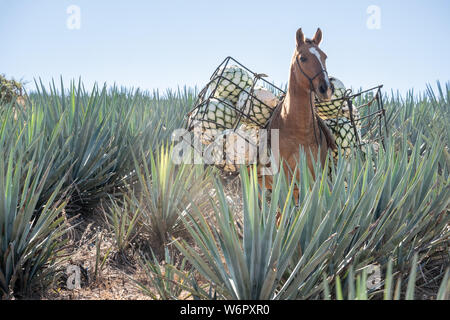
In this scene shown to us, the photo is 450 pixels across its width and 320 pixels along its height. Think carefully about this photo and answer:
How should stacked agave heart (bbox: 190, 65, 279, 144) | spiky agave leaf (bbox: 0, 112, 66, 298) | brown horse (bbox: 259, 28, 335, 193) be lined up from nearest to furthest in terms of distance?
1. spiky agave leaf (bbox: 0, 112, 66, 298)
2. brown horse (bbox: 259, 28, 335, 193)
3. stacked agave heart (bbox: 190, 65, 279, 144)

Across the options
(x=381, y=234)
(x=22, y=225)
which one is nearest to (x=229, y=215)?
(x=381, y=234)

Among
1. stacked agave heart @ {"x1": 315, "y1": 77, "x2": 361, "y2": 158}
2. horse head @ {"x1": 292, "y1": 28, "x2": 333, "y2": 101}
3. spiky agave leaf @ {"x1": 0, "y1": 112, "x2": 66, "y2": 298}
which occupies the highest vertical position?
horse head @ {"x1": 292, "y1": 28, "x2": 333, "y2": 101}

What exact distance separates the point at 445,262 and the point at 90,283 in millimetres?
1688

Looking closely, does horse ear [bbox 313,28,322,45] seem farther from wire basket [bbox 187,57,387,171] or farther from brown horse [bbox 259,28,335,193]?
wire basket [bbox 187,57,387,171]

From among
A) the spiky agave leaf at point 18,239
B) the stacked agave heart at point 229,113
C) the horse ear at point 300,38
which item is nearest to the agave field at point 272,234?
the spiky agave leaf at point 18,239

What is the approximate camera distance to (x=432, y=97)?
16.1 feet

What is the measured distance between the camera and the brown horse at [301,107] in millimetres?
2398

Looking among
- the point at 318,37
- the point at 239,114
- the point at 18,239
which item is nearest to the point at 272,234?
the point at 18,239

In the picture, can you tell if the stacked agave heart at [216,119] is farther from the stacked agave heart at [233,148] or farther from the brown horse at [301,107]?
the brown horse at [301,107]

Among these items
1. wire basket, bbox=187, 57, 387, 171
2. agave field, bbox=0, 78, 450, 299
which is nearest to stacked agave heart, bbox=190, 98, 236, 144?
wire basket, bbox=187, 57, 387, 171

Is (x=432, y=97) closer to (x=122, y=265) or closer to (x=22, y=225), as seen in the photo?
(x=122, y=265)

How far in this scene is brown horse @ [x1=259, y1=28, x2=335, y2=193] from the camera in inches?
94.4

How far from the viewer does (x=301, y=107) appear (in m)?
2.48

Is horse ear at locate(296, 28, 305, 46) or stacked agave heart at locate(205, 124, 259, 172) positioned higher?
horse ear at locate(296, 28, 305, 46)
